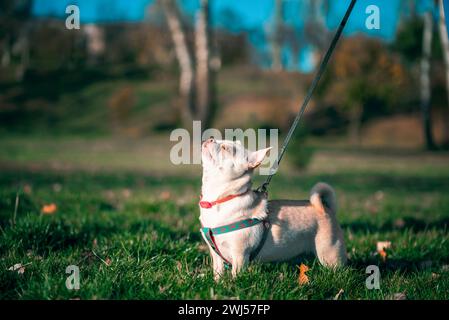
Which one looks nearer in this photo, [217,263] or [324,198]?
[217,263]

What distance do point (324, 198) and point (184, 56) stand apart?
44.6ft

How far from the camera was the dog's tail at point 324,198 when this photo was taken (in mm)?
3332

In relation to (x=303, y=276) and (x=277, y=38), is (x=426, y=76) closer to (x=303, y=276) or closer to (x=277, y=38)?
(x=277, y=38)

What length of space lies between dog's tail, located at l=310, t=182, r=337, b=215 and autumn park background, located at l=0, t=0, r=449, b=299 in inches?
19.8

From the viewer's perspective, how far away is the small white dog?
3021 millimetres

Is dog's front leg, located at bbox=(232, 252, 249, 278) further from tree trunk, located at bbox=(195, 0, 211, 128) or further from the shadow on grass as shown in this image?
tree trunk, located at bbox=(195, 0, 211, 128)

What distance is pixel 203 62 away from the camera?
1497 cm

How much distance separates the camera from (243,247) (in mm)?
2996

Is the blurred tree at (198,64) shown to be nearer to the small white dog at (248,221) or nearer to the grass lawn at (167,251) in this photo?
the grass lawn at (167,251)

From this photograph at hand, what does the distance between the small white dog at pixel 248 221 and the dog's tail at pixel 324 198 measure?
1 centimetres

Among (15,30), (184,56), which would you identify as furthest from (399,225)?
(15,30)

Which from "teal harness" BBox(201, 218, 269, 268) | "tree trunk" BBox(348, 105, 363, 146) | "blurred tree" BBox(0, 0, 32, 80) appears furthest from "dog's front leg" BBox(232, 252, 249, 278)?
"blurred tree" BBox(0, 0, 32, 80)

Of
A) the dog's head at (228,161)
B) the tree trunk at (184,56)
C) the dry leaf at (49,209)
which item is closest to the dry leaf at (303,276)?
the dog's head at (228,161)
